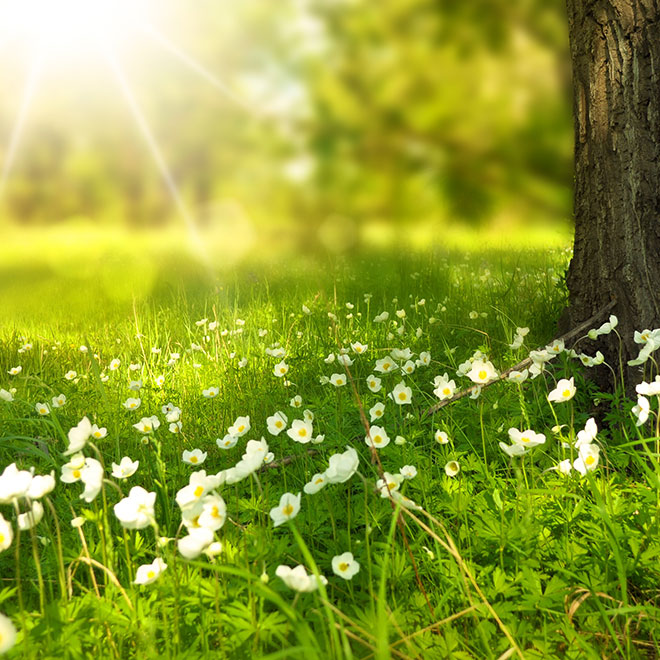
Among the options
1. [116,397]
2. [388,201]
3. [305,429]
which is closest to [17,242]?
[116,397]

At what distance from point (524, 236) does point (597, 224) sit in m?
3.75

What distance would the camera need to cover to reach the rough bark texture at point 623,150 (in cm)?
196

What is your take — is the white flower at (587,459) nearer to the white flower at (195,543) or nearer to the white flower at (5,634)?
the white flower at (195,543)

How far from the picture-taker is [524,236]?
566 cm

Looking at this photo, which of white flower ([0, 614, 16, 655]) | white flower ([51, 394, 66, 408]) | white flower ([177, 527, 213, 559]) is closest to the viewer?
white flower ([0, 614, 16, 655])

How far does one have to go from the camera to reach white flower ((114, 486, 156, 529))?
3.44 ft

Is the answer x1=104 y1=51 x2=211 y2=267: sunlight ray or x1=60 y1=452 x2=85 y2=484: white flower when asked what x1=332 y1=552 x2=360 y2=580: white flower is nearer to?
x1=60 y1=452 x2=85 y2=484: white flower

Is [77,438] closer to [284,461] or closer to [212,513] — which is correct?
[212,513]

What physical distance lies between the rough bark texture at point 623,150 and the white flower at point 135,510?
1726mm

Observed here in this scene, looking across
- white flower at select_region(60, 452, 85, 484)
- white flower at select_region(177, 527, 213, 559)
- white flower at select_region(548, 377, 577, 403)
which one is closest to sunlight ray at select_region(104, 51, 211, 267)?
white flower at select_region(60, 452, 85, 484)

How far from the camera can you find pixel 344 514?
5.06 ft

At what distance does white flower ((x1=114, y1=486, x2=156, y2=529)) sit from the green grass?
85mm

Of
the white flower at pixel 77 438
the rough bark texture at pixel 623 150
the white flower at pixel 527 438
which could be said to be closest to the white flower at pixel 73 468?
the white flower at pixel 77 438

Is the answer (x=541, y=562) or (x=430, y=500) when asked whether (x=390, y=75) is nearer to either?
(x=430, y=500)
